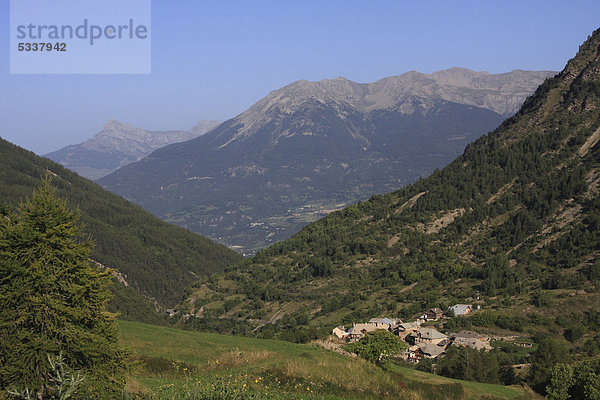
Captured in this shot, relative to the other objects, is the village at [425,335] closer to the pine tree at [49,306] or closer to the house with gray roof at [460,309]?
the house with gray roof at [460,309]

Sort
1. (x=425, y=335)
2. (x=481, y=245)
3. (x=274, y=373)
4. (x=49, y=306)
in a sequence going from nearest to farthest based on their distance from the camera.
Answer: (x=49, y=306)
(x=274, y=373)
(x=425, y=335)
(x=481, y=245)

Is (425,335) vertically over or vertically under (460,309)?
under

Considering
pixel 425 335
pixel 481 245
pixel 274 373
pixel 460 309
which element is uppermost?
pixel 274 373

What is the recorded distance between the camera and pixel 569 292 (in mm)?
82875

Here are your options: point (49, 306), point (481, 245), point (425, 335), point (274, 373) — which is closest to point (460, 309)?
point (425, 335)

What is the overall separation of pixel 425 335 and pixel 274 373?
5606 cm

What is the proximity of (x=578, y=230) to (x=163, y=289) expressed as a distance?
148404mm

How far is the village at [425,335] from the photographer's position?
225 ft

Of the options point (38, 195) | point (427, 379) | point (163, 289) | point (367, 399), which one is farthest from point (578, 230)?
point (163, 289)

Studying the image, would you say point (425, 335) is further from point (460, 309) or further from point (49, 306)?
point (49, 306)

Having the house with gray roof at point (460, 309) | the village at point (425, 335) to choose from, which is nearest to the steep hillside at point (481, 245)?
the house with gray roof at point (460, 309)

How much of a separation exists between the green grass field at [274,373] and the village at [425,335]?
95.1 ft

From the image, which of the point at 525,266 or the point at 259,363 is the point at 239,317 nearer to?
the point at 525,266

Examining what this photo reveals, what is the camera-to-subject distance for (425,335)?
75875 mm
